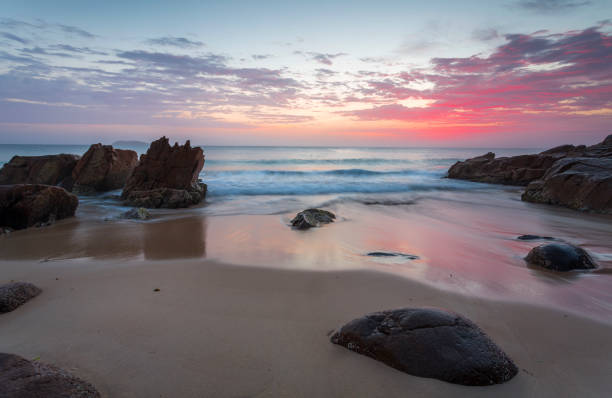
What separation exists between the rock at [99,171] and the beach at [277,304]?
237 inches

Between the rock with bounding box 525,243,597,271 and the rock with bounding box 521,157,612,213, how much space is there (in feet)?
22.0

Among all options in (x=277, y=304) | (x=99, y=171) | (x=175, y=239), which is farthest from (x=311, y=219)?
(x=99, y=171)

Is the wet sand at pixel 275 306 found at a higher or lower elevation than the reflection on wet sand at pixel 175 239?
higher

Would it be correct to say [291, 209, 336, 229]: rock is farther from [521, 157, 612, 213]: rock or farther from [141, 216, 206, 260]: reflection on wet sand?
[521, 157, 612, 213]: rock

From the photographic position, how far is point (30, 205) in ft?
22.8

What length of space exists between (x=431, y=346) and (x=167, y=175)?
35.4ft

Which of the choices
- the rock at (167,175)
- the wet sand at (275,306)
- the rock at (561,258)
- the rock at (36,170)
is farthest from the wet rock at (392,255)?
the rock at (36,170)

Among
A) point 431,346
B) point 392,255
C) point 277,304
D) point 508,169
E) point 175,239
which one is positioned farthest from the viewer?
point 508,169

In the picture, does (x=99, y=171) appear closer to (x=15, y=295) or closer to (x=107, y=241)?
(x=107, y=241)

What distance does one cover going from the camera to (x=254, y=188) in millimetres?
16172

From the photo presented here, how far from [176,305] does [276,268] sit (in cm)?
149

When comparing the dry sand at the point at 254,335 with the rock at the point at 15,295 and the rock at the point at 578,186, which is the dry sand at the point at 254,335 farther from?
the rock at the point at 578,186

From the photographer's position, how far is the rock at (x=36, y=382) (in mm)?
1656

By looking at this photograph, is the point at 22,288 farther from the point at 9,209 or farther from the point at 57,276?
the point at 9,209
